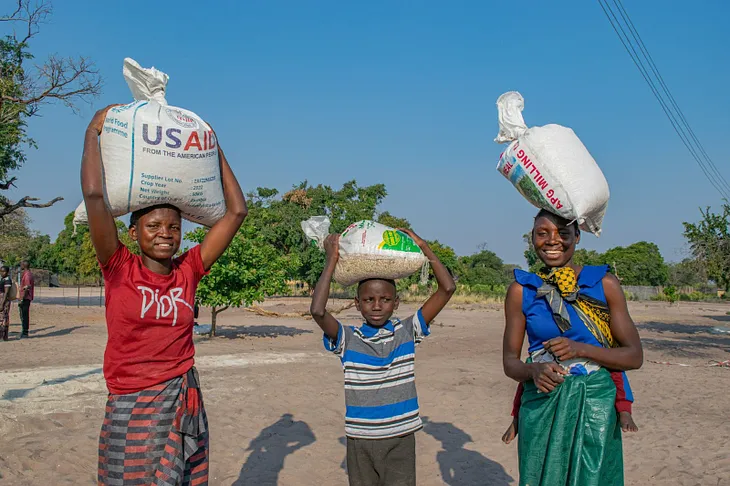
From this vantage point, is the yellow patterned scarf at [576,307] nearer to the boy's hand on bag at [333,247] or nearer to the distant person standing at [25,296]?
the boy's hand on bag at [333,247]

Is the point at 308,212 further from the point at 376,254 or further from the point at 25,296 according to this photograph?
the point at 376,254

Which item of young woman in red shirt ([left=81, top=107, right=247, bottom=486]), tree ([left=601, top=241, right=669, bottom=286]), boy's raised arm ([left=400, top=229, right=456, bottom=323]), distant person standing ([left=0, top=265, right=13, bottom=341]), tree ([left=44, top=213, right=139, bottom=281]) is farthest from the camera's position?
tree ([left=601, top=241, right=669, bottom=286])

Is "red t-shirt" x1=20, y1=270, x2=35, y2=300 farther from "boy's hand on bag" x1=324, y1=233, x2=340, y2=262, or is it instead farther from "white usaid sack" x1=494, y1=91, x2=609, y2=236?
"white usaid sack" x1=494, y1=91, x2=609, y2=236

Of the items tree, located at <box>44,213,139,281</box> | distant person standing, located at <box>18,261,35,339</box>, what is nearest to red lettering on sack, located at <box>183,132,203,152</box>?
distant person standing, located at <box>18,261,35,339</box>

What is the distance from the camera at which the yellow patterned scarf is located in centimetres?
249

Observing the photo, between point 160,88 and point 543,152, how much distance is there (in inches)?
68.5

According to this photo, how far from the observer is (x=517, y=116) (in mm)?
2914

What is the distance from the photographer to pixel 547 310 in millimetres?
2553

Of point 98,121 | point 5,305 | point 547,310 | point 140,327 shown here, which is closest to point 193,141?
point 98,121

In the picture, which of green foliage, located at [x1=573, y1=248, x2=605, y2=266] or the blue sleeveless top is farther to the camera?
green foliage, located at [x1=573, y1=248, x2=605, y2=266]

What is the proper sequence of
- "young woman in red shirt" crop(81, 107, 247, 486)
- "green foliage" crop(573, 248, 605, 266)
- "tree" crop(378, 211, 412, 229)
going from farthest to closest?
"green foliage" crop(573, 248, 605, 266), "tree" crop(378, 211, 412, 229), "young woman in red shirt" crop(81, 107, 247, 486)

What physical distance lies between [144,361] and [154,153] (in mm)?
869

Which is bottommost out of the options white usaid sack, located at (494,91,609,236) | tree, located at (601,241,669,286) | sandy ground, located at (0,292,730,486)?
sandy ground, located at (0,292,730,486)

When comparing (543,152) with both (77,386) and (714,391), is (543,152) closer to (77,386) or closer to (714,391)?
(77,386)
